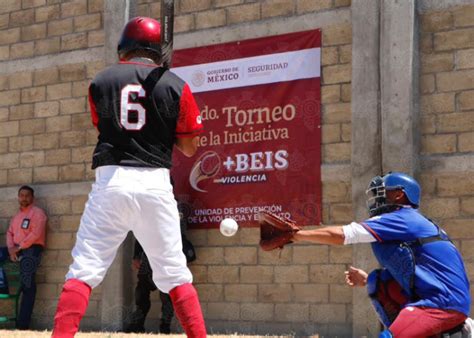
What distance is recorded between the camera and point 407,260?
5.82m

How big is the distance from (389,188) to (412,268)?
626 millimetres

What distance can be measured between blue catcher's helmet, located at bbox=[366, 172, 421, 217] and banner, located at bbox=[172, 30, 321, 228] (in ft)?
13.7

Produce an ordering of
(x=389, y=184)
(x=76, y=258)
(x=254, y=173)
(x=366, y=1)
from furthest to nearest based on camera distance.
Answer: (x=254, y=173)
(x=366, y=1)
(x=389, y=184)
(x=76, y=258)

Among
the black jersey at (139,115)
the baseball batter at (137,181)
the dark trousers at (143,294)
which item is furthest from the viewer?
the dark trousers at (143,294)

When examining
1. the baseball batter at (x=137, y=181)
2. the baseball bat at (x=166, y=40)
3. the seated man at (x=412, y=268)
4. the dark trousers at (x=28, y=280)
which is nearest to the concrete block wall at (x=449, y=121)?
the seated man at (x=412, y=268)

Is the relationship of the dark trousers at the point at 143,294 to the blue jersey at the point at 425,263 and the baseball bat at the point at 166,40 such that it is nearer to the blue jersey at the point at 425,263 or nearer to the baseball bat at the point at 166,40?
the baseball bat at the point at 166,40

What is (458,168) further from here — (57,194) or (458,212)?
(57,194)

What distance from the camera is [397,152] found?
32.0 feet

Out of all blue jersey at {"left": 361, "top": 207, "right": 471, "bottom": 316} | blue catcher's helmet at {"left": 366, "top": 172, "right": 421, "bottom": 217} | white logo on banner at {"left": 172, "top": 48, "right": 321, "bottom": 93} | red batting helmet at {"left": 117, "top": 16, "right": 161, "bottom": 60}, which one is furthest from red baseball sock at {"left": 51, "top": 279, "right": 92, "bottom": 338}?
white logo on banner at {"left": 172, "top": 48, "right": 321, "bottom": 93}

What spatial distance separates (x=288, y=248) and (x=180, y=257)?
5.39 m

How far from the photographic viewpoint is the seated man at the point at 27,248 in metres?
12.3

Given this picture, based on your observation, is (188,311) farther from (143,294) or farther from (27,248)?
(27,248)

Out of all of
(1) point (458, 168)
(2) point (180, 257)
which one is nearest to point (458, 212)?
(1) point (458, 168)

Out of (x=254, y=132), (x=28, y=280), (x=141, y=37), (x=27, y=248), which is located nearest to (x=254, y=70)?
(x=254, y=132)
